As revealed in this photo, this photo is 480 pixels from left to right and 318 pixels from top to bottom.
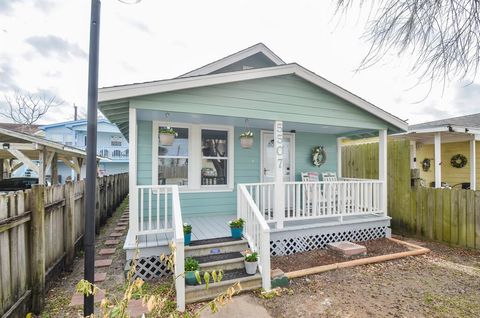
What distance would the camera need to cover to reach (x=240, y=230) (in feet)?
15.1

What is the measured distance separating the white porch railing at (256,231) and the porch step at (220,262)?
0.33 m

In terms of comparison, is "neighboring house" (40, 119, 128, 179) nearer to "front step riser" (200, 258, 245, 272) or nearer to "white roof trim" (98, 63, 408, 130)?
"white roof trim" (98, 63, 408, 130)

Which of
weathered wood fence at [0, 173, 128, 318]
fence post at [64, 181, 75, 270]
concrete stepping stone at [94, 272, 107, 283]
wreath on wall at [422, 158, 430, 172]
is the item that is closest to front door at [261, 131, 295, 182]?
concrete stepping stone at [94, 272, 107, 283]

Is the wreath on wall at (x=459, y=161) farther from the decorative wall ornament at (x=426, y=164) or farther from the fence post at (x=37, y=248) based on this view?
the fence post at (x=37, y=248)

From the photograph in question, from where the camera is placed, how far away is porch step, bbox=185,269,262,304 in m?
3.36

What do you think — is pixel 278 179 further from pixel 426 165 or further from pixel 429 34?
pixel 426 165

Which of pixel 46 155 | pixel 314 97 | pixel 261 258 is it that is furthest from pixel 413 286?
pixel 46 155

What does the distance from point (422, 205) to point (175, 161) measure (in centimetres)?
639

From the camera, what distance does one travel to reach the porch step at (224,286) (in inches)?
132

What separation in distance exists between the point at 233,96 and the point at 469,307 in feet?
15.7

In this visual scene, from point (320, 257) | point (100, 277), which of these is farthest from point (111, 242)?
point (320, 257)

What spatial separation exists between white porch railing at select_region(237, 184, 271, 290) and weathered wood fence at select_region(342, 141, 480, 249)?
15.8 feet

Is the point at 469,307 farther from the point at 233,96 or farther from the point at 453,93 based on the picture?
the point at 233,96

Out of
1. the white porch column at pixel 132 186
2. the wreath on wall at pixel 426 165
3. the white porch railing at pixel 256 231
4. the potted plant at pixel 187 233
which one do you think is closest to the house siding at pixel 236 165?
the white porch railing at pixel 256 231
